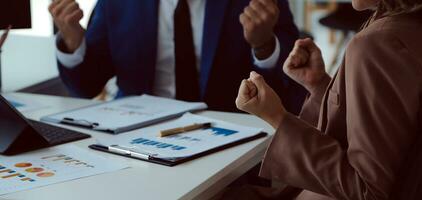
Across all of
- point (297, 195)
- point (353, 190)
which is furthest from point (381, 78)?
point (297, 195)

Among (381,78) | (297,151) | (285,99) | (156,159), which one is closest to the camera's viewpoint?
(381,78)

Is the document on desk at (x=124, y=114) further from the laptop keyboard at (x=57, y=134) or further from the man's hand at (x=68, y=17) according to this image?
the man's hand at (x=68, y=17)

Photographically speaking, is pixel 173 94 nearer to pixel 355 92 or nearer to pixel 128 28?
pixel 128 28

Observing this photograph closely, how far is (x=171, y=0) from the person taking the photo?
2.17 m

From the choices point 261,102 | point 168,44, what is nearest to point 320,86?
point 261,102

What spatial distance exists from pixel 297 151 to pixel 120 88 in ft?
3.70

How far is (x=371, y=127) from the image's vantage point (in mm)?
1104

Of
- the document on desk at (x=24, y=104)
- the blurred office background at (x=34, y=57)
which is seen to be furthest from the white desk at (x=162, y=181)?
the blurred office background at (x=34, y=57)

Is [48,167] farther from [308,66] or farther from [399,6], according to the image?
[399,6]

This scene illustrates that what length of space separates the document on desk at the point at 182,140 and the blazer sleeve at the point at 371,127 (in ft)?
1.04

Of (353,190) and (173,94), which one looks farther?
(173,94)

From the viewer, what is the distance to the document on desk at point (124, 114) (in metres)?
1.66

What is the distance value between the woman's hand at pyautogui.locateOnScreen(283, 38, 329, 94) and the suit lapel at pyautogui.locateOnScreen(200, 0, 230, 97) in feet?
1.91

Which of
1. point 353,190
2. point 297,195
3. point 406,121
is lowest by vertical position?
point 297,195
